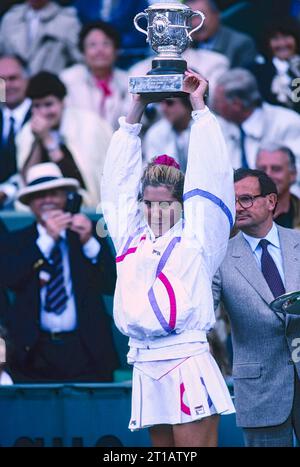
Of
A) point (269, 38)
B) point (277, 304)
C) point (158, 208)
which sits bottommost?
point (277, 304)

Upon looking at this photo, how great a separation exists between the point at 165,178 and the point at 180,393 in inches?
37.7

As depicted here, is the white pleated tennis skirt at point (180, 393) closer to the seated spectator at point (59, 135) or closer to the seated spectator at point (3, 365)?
the seated spectator at point (3, 365)

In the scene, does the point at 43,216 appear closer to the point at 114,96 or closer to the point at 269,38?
the point at 114,96

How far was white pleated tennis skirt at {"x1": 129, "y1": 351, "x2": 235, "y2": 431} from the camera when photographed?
531cm

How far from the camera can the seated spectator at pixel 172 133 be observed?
9.34 metres

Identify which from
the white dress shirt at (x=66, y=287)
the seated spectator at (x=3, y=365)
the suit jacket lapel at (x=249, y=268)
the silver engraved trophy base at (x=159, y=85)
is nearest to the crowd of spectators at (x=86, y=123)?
the white dress shirt at (x=66, y=287)

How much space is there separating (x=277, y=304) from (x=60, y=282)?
2.92 m

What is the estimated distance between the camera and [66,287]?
→ 338 inches

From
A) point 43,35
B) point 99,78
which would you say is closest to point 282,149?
point 99,78

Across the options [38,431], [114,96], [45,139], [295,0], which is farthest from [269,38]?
[38,431]

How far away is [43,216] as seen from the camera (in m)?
8.81

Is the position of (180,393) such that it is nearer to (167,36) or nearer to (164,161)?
(164,161)

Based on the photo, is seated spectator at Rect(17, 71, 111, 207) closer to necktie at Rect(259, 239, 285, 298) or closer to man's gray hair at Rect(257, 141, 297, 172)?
man's gray hair at Rect(257, 141, 297, 172)
